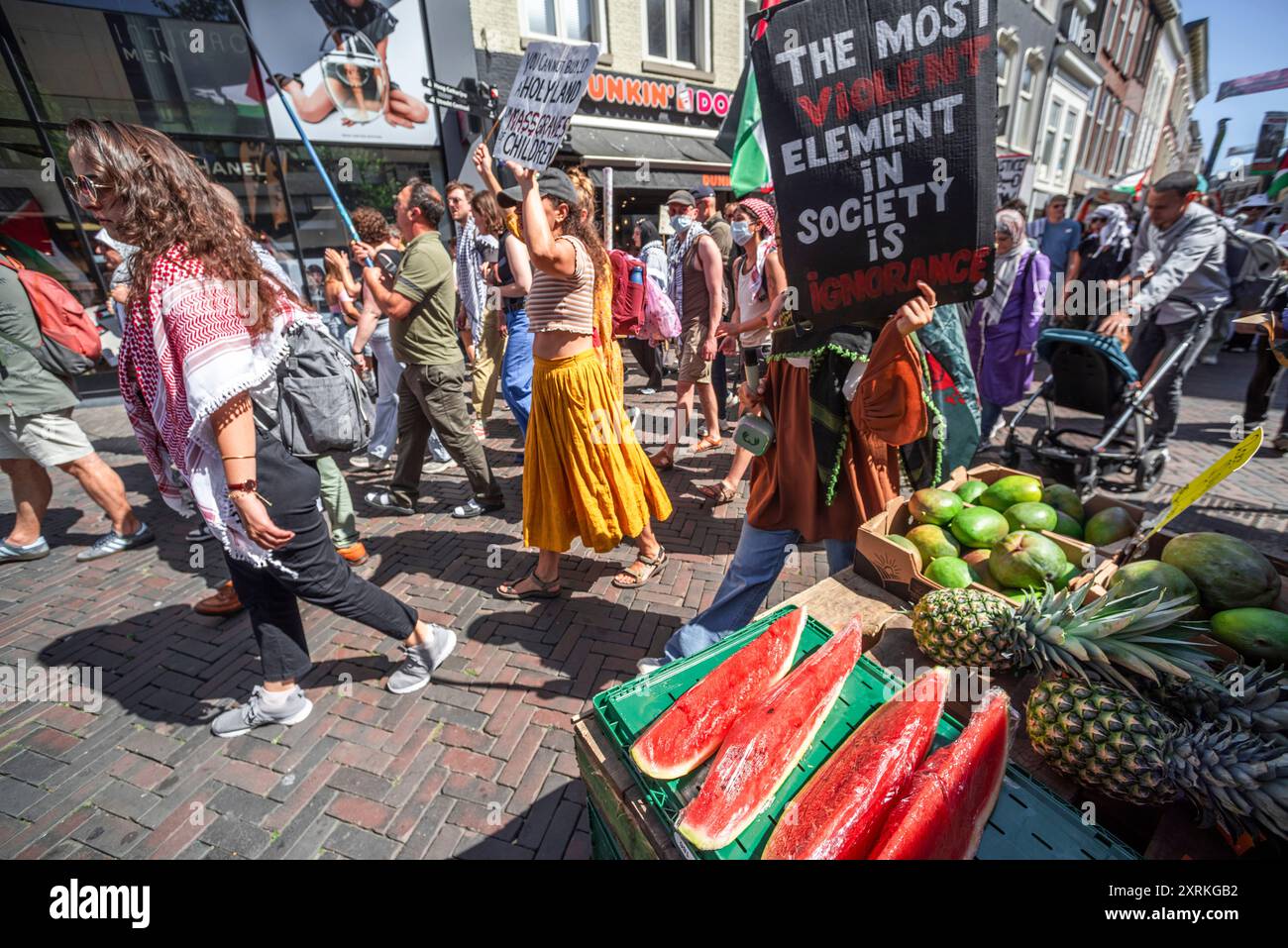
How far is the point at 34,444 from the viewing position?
3.93m

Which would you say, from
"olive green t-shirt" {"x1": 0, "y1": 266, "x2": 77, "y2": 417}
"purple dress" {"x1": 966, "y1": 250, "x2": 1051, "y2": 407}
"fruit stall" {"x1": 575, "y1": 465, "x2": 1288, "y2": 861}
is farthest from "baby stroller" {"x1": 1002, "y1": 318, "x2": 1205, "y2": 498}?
"olive green t-shirt" {"x1": 0, "y1": 266, "x2": 77, "y2": 417}

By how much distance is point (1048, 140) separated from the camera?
2450cm

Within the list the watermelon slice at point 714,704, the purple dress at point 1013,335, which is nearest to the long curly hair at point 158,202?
the watermelon slice at point 714,704

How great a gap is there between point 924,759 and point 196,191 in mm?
2847

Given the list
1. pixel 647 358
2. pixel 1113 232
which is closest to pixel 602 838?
pixel 647 358

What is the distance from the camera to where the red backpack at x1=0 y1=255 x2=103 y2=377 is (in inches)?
153

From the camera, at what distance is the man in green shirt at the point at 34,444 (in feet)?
12.4

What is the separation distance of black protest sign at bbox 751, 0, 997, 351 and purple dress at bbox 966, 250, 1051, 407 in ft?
11.5

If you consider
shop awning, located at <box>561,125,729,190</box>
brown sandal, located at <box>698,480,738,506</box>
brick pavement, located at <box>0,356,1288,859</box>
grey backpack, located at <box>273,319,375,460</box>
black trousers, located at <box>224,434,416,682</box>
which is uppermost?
shop awning, located at <box>561,125,729,190</box>

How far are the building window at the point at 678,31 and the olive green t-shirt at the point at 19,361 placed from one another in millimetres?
12963

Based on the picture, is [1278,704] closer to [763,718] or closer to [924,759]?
[924,759]

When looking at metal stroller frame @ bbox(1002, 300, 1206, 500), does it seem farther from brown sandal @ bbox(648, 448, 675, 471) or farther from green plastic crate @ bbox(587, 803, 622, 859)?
green plastic crate @ bbox(587, 803, 622, 859)
